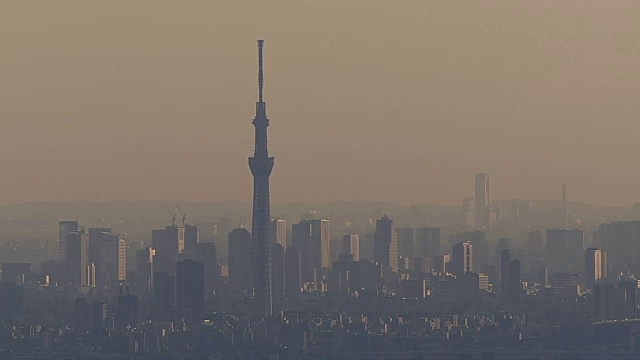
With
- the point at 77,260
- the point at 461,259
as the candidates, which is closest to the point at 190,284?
the point at 77,260

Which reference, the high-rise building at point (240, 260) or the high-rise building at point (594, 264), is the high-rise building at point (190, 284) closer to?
the high-rise building at point (240, 260)

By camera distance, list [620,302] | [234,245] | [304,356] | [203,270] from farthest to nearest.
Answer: [234,245]
[203,270]
[620,302]
[304,356]

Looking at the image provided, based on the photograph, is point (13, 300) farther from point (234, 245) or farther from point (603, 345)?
point (603, 345)

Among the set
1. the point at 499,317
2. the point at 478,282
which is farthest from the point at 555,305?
the point at 478,282

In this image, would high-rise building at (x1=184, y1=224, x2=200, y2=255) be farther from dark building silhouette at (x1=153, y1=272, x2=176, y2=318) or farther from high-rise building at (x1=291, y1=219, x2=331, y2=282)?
high-rise building at (x1=291, y1=219, x2=331, y2=282)

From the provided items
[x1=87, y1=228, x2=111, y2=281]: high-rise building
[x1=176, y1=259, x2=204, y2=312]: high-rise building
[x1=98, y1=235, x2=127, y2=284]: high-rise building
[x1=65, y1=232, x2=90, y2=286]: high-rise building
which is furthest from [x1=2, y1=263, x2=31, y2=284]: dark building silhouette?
[x1=176, y1=259, x2=204, y2=312]: high-rise building

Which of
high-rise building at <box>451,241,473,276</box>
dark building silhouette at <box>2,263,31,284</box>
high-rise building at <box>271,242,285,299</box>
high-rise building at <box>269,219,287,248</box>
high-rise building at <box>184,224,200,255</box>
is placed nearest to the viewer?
dark building silhouette at <box>2,263,31,284</box>
